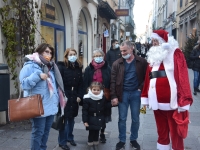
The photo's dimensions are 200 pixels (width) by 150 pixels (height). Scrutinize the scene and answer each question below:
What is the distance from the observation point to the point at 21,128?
522 centimetres

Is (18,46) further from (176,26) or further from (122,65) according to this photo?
(176,26)

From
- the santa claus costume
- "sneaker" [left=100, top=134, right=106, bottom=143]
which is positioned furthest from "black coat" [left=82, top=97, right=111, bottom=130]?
the santa claus costume

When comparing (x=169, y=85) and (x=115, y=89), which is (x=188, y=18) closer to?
(x=115, y=89)

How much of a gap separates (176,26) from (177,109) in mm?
24183

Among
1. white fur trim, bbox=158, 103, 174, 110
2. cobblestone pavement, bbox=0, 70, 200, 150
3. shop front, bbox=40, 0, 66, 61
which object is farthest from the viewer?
shop front, bbox=40, 0, 66, 61

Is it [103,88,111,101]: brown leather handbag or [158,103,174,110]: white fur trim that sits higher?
[103,88,111,101]: brown leather handbag

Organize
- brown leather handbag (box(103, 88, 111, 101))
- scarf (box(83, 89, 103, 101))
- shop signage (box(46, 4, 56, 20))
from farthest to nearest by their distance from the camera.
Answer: shop signage (box(46, 4, 56, 20)) → brown leather handbag (box(103, 88, 111, 101)) → scarf (box(83, 89, 103, 101))

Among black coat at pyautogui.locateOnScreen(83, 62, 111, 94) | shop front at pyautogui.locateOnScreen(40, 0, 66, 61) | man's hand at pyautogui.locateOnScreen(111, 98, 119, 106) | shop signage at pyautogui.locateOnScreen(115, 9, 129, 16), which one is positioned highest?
shop signage at pyautogui.locateOnScreen(115, 9, 129, 16)

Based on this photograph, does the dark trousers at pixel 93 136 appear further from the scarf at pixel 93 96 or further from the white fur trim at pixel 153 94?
the white fur trim at pixel 153 94

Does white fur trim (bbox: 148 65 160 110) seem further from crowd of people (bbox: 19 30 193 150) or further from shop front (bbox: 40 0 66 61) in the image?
shop front (bbox: 40 0 66 61)

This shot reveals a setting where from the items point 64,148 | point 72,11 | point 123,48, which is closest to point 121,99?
point 123,48

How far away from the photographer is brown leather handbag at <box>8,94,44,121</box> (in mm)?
3135

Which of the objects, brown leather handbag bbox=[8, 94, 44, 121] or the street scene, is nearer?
brown leather handbag bbox=[8, 94, 44, 121]

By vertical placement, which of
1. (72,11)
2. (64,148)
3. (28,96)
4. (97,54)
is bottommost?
(64,148)
